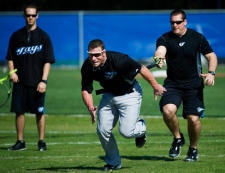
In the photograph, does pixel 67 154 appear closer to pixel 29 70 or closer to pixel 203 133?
pixel 29 70

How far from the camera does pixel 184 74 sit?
37.9ft

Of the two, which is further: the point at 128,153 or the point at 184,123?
the point at 184,123

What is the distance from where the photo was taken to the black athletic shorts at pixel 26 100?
13.0 meters

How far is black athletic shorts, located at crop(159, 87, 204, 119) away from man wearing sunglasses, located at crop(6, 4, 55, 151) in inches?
94.9

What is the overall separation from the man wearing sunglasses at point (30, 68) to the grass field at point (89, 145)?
61 cm

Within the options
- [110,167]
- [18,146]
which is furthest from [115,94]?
[18,146]

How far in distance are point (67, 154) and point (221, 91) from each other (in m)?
12.6

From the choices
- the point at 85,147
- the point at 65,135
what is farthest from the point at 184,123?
the point at 85,147

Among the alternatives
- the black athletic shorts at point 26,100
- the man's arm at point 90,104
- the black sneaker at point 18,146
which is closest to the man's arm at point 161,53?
the man's arm at point 90,104

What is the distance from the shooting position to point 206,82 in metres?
11.1

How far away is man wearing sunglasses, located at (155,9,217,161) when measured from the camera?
11.4 metres

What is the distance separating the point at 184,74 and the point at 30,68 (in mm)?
2896

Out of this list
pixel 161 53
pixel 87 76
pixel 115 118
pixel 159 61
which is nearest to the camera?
pixel 87 76

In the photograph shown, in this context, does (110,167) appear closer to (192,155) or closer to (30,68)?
(192,155)
